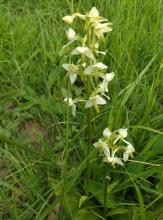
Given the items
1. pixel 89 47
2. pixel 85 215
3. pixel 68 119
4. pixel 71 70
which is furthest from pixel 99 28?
pixel 85 215

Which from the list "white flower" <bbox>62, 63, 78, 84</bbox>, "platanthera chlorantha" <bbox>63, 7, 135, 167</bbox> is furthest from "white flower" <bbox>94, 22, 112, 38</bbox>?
"white flower" <bbox>62, 63, 78, 84</bbox>

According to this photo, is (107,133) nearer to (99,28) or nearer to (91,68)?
(91,68)

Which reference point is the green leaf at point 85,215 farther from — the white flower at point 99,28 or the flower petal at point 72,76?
the white flower at point 99,28

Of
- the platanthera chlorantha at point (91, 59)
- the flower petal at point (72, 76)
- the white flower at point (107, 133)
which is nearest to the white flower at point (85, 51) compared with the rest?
the platanthera chlorantha at point (91, 59)

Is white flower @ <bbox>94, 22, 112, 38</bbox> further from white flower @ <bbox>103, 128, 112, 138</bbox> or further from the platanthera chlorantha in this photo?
white flower @ <bbox>103, 128, 112, 138</bbox>

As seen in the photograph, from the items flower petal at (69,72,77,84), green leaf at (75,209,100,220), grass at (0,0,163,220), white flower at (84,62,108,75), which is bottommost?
green leaf at (75,209,100,220)

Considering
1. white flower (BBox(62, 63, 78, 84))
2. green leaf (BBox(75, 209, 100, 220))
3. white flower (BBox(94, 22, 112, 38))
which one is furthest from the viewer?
green leaf (BBox(75, 209, 100, 220))

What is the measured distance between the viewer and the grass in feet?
5.16

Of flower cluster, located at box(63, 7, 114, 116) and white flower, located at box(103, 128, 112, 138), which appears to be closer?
flower cluster, located at box(63, 7, 114, 116)

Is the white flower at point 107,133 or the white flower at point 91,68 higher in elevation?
the white flower at point 91,68

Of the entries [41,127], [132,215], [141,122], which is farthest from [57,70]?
[132,215]

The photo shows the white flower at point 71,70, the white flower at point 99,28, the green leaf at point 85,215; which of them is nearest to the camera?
the white flower at point 99,28

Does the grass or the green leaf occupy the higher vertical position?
the grass

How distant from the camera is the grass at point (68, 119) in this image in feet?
5.16
